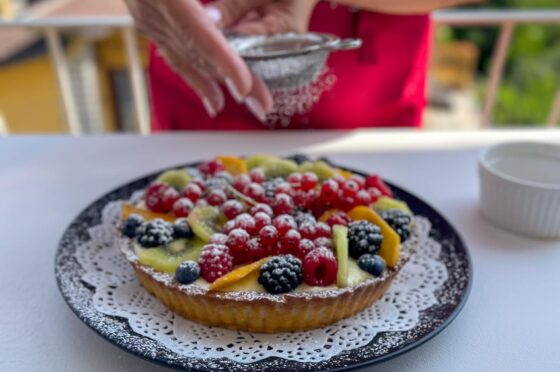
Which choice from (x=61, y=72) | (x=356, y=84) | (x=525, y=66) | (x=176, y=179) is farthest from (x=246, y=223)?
(x=525, y=66)

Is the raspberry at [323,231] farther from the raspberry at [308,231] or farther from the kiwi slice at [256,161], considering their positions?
the kiwi slice at [256,161]

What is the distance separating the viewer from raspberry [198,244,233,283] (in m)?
0.80

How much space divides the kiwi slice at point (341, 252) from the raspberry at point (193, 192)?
26cm

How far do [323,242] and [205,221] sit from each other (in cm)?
20

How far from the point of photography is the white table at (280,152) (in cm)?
74

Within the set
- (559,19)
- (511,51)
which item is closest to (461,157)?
(559,19)

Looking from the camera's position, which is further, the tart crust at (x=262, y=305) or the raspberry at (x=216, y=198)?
the raspberry at (x=216, y=198)

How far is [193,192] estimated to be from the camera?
3.20ft

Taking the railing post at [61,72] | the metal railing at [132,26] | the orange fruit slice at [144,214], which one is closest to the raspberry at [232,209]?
the orange fruit slice at [144,214]

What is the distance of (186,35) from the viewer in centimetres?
104

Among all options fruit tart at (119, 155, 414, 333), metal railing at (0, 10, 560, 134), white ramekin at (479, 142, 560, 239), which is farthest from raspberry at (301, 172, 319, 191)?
metal railing at (0, 10, 560, 134)

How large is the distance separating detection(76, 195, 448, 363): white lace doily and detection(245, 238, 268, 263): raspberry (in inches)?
4.5

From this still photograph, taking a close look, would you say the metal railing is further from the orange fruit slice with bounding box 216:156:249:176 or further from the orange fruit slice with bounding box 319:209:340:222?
the orange fruit slice with bounding box 319:209:340:222

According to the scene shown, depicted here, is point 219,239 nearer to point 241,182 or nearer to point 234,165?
point 241,182
